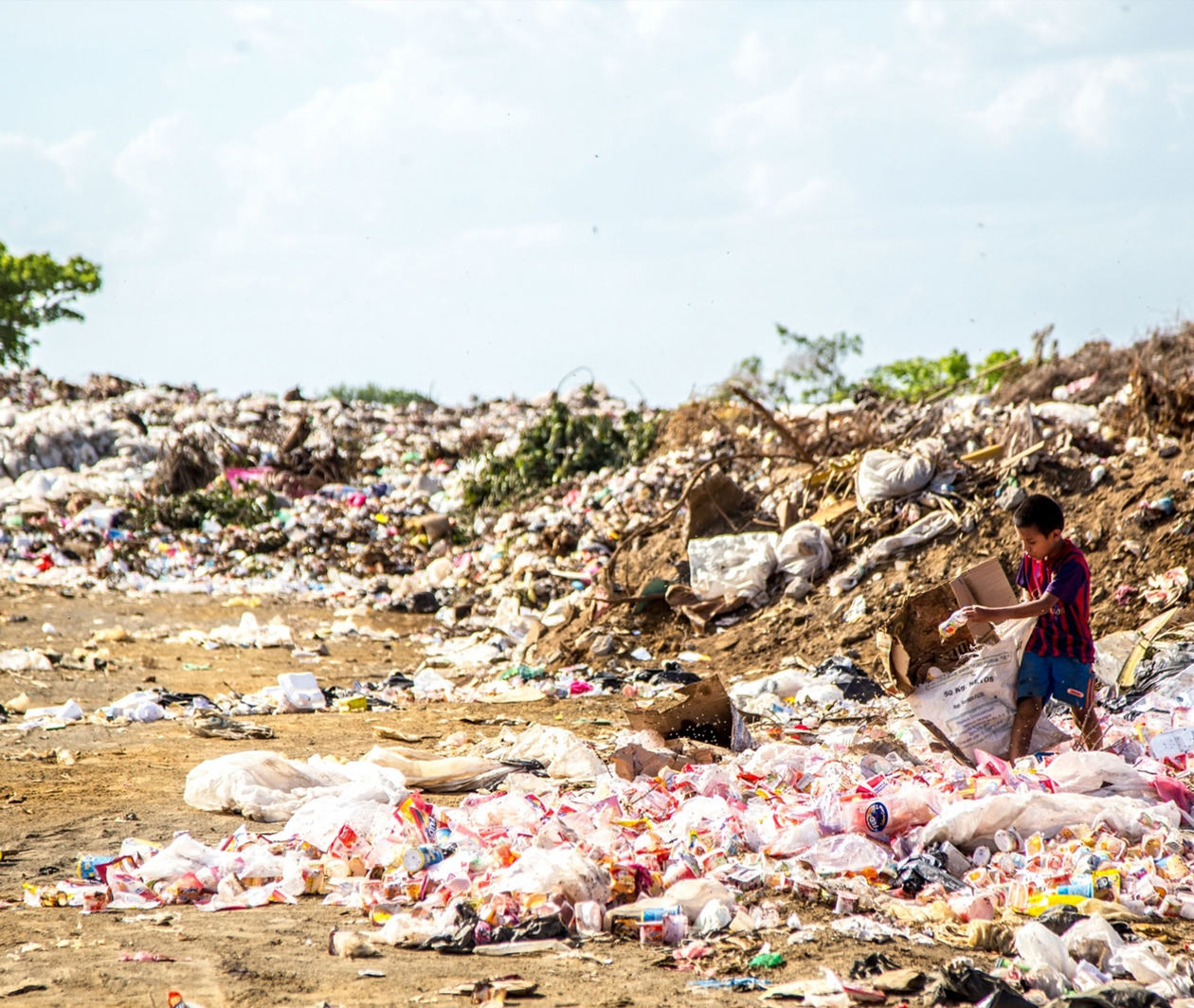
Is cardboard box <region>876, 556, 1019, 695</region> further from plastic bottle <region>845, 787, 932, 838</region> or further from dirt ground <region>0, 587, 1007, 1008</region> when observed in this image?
dirt ground <region>0, 587, 1007, 1008</region>

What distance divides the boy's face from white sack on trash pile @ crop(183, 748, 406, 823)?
2.35 m

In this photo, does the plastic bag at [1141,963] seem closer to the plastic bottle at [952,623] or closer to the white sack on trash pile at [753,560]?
the plastic bottle at [952,623]

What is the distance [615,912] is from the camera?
10.0 ft

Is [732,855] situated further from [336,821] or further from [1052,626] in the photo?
[1052,626]

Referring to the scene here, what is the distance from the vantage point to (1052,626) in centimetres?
407

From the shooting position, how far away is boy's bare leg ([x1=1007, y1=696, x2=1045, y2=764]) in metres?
4.05

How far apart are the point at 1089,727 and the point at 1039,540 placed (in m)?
0.83

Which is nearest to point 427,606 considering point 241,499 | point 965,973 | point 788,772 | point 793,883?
point 241,499

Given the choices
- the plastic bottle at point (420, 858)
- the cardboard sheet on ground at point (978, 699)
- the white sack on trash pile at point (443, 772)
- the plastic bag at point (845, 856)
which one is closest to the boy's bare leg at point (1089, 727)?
the cardboard sheet on ground at point (978, 699)

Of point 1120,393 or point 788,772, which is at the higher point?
point 1120,393

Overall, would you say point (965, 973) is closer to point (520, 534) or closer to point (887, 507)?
point (887, 507)

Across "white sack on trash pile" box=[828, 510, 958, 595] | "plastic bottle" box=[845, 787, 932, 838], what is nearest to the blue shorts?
"plastic bottle" box=[845, 787, 932, 838]

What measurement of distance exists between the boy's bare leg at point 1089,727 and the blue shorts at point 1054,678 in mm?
98

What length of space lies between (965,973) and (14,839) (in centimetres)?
310
